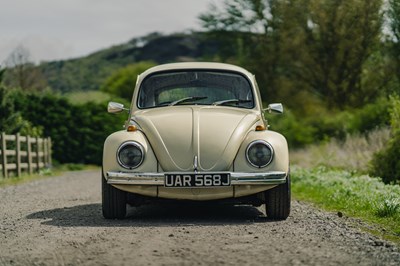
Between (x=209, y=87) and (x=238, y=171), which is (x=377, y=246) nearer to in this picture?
(x=238, y=171)

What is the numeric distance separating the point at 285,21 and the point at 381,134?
57.8ft

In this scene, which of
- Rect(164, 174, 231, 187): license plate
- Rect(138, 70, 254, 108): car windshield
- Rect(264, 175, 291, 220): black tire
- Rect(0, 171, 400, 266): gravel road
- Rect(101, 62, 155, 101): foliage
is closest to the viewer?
Rect(0, 171, 400, 266): gravel road

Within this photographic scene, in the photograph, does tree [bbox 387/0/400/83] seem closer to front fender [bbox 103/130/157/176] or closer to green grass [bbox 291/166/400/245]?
green grass [bbox 291/166/400/245]

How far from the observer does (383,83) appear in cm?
3067

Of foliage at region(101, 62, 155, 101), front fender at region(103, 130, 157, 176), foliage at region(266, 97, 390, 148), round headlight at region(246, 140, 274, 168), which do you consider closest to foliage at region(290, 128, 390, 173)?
foliage at region(266, 97, 390, 148)

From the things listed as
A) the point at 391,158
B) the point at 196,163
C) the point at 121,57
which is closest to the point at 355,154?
the point at 391,158

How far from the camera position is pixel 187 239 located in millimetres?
5805

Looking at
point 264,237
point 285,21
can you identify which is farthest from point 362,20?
point 264,237

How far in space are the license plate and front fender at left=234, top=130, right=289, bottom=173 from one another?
23cm

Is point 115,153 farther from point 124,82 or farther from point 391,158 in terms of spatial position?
point 124,82

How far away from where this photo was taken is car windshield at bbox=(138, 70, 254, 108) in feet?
28.4

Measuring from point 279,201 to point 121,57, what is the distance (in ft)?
376

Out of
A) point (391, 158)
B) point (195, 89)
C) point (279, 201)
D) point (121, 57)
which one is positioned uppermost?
point (121, 57)

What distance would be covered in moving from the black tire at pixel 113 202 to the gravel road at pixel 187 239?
157 mm
